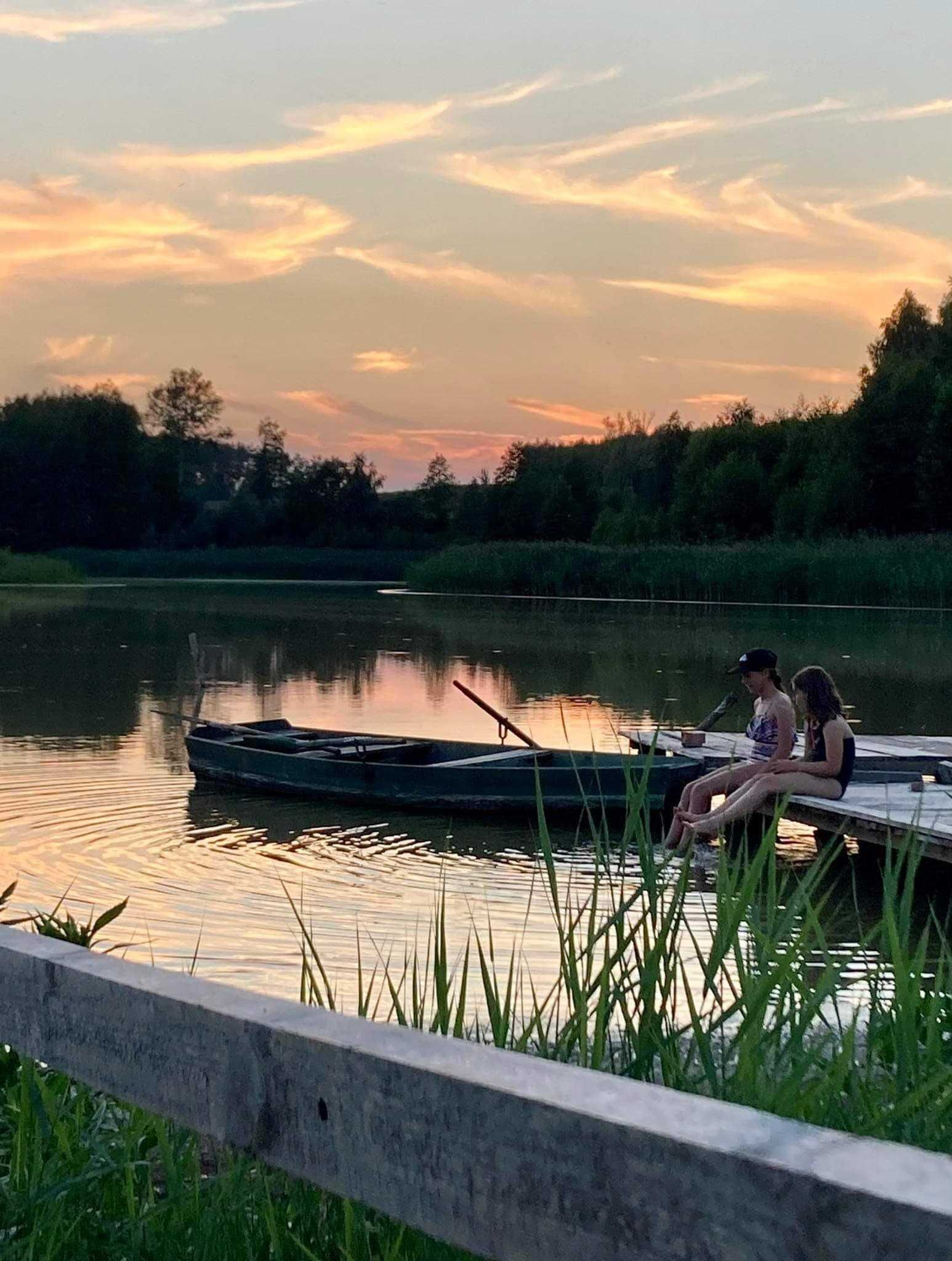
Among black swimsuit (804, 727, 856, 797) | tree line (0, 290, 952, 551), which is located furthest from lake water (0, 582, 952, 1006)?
tree line (0, 290, 952, 551)

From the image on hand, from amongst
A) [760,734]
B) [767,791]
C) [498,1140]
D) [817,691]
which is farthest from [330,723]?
[498,1140]

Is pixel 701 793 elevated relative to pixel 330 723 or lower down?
elevated

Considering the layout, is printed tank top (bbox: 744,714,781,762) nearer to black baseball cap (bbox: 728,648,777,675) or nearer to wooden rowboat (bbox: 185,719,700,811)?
black baseball cap (bbox: 728,648,777,675)

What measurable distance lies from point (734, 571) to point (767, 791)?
34.5 metres

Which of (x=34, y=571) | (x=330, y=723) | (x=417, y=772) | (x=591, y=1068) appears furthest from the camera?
(x=34, y=571)

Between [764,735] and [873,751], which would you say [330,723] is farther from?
[764,735]

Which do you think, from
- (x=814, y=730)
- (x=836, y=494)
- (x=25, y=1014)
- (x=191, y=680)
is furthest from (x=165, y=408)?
(x=25, y=1014)

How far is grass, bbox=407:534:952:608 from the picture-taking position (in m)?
42.0

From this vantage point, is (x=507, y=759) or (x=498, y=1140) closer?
(x=498, y=1140)

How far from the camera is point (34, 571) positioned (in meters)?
69.9

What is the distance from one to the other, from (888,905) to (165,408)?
11511cm

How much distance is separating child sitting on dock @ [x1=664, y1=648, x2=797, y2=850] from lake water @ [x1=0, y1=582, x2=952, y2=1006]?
435 millimetres

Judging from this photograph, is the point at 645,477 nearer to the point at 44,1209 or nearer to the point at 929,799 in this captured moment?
the point at 929,799

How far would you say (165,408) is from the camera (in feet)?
377
